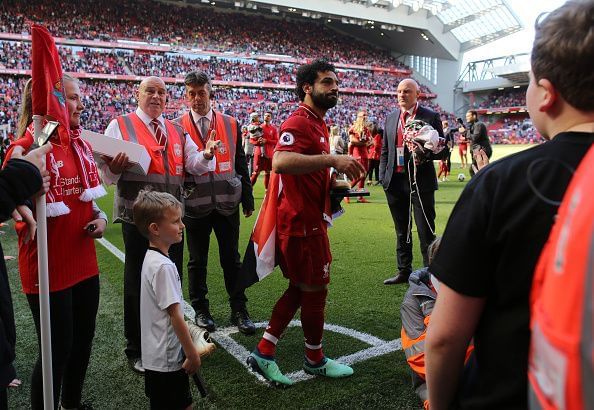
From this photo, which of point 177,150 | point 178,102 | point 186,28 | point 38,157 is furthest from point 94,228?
point 186,28


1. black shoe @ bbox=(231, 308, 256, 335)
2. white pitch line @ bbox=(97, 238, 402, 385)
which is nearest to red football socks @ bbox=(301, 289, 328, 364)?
white pitch line @ bbox=(97, 238, 402, 385)

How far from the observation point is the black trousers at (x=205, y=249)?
385cm

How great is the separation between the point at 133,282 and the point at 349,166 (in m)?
1.70

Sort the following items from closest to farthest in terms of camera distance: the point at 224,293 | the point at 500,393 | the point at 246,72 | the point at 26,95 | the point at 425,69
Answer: the point at 500,393
the point at 26,95
the point at 224,293
the point at 246,72
the point at 425,69

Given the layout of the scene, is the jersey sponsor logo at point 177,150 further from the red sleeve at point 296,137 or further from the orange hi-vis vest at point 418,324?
the orange hi-vis vest at point 418,324

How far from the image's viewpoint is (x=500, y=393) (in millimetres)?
1032

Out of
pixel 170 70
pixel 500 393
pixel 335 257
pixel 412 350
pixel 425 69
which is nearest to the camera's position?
pixel 500 393

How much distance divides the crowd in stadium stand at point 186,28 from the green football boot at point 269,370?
1423 inches

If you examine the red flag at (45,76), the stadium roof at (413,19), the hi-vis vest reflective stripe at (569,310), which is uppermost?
the stadium roof at (413,19)

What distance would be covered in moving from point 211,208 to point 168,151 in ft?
2.32

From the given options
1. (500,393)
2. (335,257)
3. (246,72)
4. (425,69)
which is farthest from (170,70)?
(500,393)

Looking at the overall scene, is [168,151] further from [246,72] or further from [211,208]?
[246,72]

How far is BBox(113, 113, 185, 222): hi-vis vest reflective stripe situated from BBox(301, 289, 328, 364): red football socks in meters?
1.20

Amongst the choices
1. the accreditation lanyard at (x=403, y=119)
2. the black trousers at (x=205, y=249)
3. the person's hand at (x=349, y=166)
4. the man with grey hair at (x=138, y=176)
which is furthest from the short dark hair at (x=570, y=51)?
the accreditation lanyard at (x=403, y=119)
